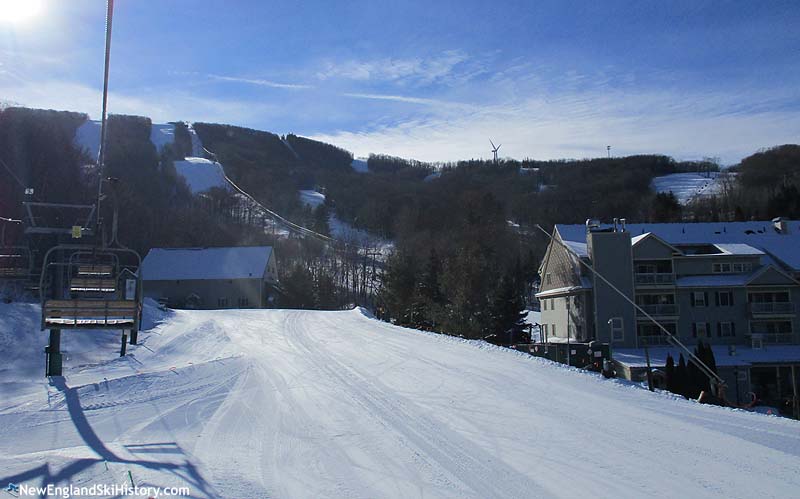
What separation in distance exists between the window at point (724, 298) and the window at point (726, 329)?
1.36 m

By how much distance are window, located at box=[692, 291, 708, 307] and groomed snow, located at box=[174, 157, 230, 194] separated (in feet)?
Answer: 392

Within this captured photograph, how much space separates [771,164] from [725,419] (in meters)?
113

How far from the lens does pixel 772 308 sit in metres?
44.0

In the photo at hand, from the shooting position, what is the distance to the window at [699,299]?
44.9m

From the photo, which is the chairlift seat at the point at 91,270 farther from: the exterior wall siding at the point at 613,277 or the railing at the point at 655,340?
the railing at the point at 655,340

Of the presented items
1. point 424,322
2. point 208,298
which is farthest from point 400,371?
point 208,298

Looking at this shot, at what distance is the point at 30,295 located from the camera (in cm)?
3225

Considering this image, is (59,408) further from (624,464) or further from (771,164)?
(771,164)

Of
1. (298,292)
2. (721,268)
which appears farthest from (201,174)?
(721,268)

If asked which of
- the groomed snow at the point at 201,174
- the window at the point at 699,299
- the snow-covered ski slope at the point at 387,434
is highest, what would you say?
the groomed snow at the point at 201,174

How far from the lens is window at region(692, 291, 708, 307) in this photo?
44875mm

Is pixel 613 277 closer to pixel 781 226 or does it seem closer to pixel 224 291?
pixel 781 226

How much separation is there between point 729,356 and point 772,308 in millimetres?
6387

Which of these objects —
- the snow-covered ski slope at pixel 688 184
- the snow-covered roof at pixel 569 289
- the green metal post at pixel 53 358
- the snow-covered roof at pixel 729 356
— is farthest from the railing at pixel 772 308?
the snow-covered ski slope at pixel 688 184
